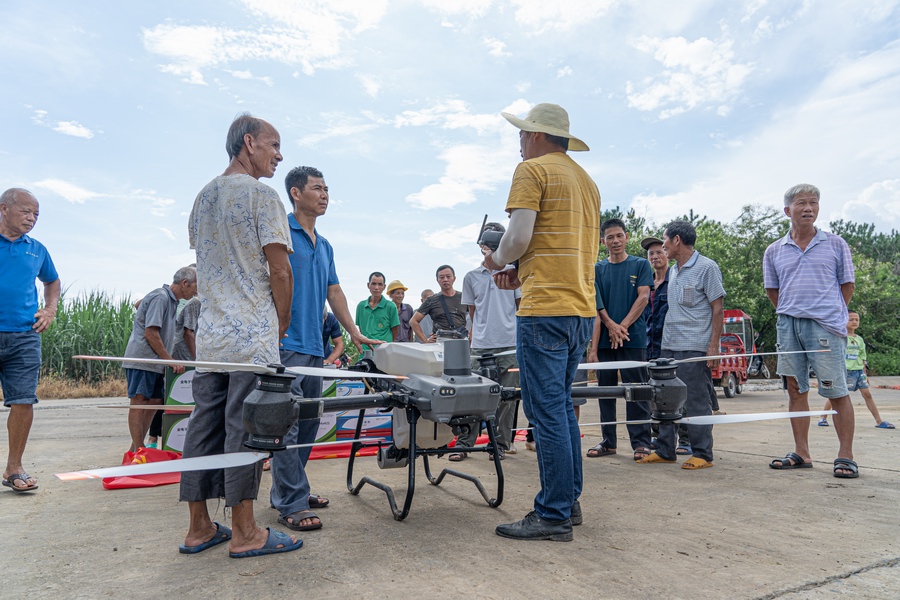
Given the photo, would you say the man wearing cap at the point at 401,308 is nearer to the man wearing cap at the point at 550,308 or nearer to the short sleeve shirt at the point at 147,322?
the short sleeve shirt at the point at 147,322

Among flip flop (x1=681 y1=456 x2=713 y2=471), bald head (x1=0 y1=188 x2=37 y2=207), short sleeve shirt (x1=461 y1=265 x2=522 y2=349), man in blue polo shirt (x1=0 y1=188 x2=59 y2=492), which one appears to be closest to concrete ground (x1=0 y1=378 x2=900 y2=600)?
flip flop (x1=681 y1=456 x2=713 y2=471)

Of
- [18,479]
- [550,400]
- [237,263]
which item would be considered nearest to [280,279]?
[237,263]

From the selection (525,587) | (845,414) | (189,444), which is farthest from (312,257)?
(845,414)

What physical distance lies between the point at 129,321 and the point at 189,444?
1429 cm

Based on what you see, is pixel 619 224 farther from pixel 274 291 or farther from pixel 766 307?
pixel 766 307

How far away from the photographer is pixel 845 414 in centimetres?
448

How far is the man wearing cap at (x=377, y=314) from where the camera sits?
7.79m

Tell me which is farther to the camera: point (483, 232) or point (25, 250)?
point (25, 250)

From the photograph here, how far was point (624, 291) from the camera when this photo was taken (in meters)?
5.57

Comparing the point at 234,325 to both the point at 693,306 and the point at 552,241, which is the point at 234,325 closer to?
the point at 552,241

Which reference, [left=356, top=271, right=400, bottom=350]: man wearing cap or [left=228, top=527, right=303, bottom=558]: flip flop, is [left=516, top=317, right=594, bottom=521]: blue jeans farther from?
[left=356, top=271, right=400, bottom=350]: man wearing cap

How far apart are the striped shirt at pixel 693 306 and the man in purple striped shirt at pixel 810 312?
0.52 metres

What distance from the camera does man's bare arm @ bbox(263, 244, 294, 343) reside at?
9.08 ft

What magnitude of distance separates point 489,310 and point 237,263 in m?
3.15
